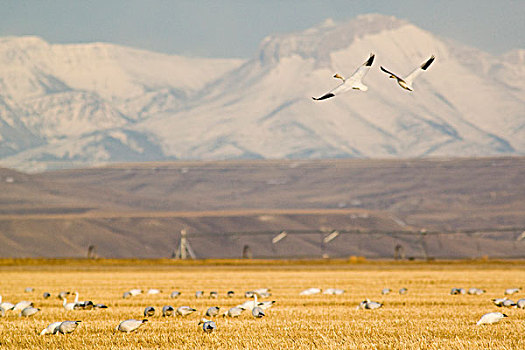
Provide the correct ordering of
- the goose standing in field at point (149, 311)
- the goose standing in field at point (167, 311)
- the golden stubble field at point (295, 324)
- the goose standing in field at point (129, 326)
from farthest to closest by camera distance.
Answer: the goose standing in field at point (167, 311), the goose standing in field at point (149, 311), the goose standing in field at point (129, 326), the golden stubble field at point (295, 324)

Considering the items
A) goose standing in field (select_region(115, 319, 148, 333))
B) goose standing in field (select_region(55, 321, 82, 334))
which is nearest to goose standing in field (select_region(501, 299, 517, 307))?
goose standing in field (select_region(115, 319, 148, 333))

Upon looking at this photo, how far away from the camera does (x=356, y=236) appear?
19788 centimetres

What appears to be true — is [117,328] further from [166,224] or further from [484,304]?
[166,224]

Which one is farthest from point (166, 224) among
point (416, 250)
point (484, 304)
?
point (484, 304)

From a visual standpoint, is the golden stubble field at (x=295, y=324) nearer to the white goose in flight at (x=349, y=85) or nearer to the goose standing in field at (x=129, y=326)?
the goose standing in field at (x=129, y=326)

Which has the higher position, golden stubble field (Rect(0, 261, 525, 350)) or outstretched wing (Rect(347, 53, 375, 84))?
outstretched wing (Rect(347, 53, 375, 84))

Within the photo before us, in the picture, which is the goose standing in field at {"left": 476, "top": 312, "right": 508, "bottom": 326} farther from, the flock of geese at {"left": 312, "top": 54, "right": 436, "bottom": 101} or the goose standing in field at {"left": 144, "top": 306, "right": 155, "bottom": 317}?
the goose standing in field at {"left": 144, "top": 306, "right": 155, "bottom": 317}

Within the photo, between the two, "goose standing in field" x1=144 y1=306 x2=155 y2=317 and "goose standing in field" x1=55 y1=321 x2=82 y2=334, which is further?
"goose standing in field" x1=144 y1=306 x2=155 y2=317

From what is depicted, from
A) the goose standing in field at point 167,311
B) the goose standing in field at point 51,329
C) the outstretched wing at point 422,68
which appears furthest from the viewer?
the goose standing in field at point 167,311

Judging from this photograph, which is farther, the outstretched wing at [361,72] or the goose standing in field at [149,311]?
the goose standing in field at [149,311]

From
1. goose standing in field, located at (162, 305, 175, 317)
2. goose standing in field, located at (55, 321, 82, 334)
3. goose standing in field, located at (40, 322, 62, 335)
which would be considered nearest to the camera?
goose standing in field, located at (55, 321, 82, 334)

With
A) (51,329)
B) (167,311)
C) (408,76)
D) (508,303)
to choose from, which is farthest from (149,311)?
(508,303)

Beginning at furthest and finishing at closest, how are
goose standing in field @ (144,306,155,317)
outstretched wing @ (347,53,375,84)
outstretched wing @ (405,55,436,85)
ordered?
goose standing in field @ (144,306,155,317) → outstretched wing @ (405,55,436,85) → outstretched wing @ (347,53,375,84)

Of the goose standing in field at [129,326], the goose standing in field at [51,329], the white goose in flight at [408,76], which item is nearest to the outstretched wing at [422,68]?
the white goose in flight at [408,76]
